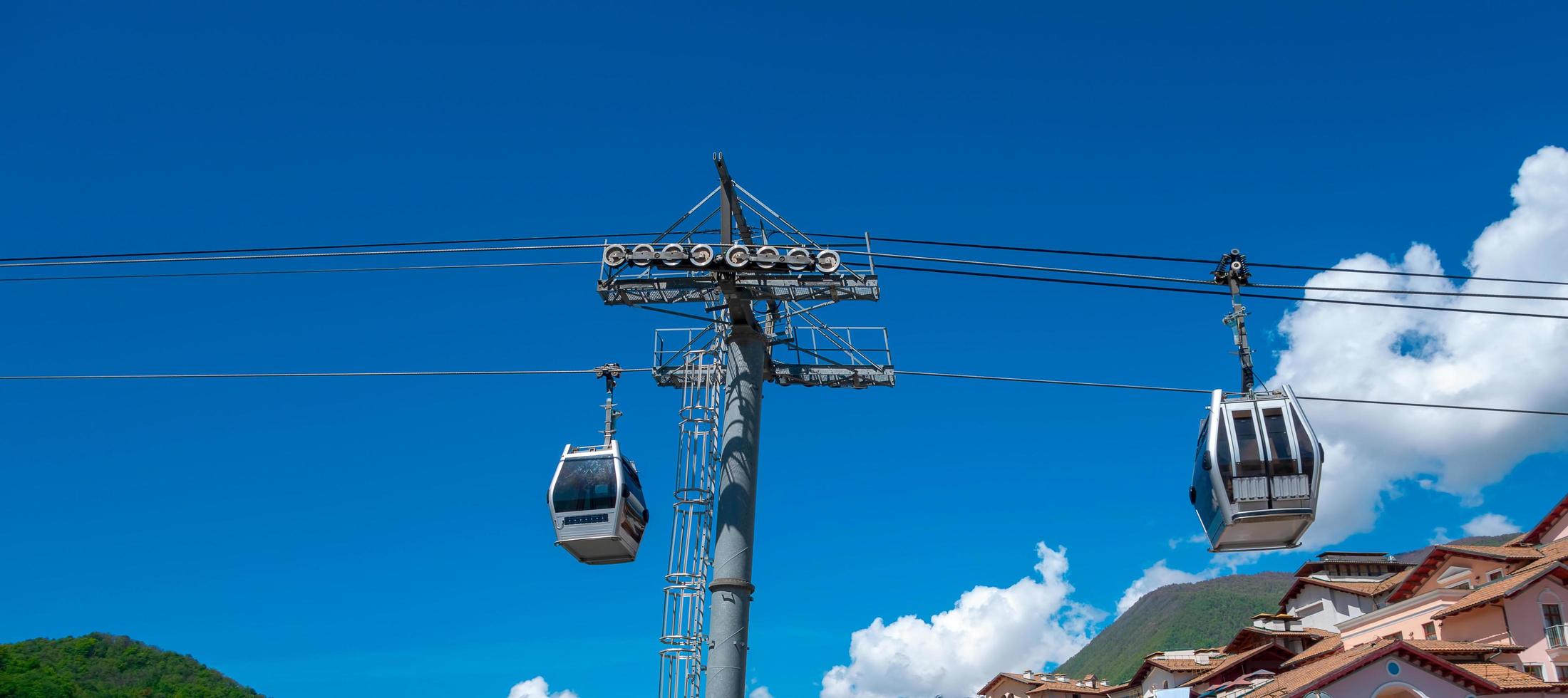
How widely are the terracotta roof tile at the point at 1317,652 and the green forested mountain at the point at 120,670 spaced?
134m

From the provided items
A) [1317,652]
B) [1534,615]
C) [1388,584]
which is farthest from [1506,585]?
[1388,584]

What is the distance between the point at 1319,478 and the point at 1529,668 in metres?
33.3

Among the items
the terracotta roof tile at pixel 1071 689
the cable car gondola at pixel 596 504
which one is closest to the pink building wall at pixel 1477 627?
the terracotta roof tile at pixel 1071 689

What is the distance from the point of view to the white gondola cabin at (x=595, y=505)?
19375 mm

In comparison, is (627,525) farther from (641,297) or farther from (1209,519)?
(1209,519)

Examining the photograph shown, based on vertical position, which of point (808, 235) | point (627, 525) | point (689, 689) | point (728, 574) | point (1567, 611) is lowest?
point (689, 689)

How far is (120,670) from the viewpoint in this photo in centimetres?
16600

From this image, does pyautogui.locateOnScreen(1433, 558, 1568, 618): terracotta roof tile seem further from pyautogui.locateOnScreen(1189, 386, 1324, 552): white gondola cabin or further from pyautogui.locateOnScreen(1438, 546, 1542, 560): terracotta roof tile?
pyautogui.locateOnScreen(1189, 386, 1324, 552): white gondola cabin

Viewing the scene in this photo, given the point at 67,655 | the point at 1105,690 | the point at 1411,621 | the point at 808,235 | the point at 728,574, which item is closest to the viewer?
the point at 728,574

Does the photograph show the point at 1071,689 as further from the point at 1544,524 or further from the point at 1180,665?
the point at 1544,524

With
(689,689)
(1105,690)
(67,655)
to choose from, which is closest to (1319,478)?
(689,689)

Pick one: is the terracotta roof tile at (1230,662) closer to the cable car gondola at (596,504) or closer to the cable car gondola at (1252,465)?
the cable car gondola at (1252,465)

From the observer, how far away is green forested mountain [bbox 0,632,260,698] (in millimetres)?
154000

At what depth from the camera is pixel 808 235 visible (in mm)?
18328
